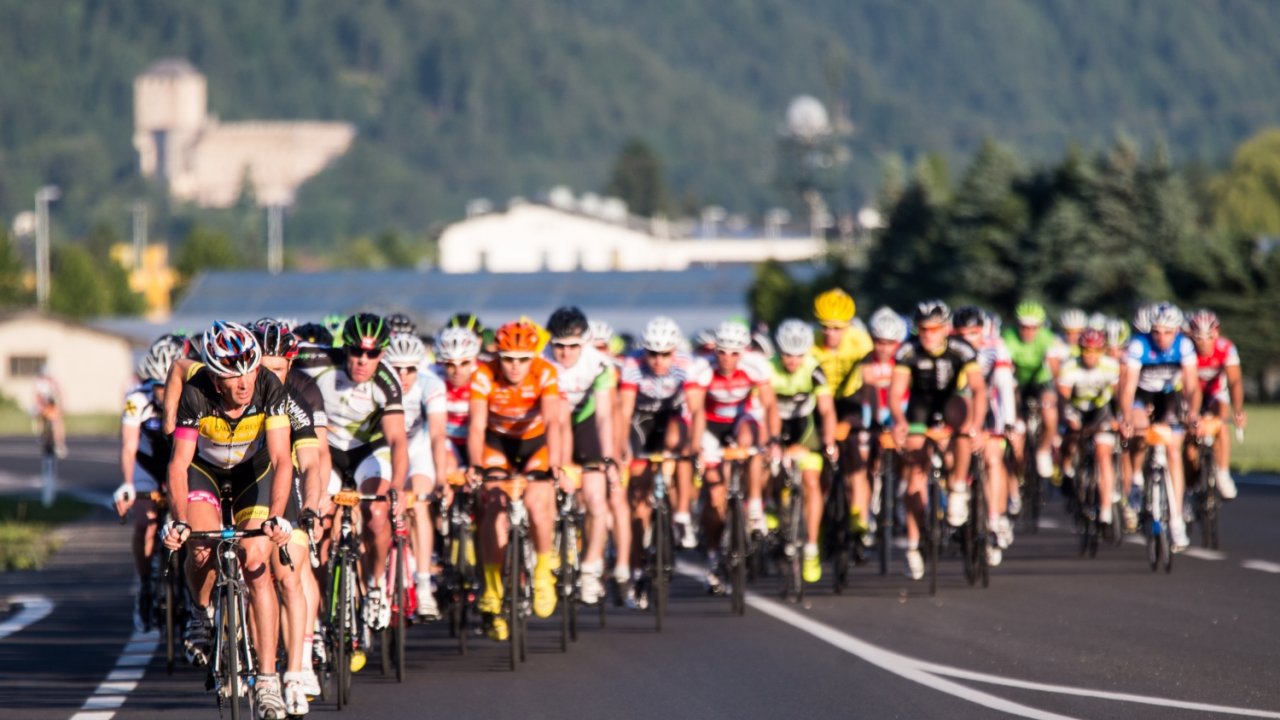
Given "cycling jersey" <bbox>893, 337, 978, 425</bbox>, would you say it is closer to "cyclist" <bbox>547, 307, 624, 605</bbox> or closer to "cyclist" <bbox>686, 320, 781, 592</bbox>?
"cyclist" <bbox>686, 320, 781, 592</bbox>

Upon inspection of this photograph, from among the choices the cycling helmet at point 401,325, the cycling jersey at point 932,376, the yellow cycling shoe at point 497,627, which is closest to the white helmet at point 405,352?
the cycling helmet at point 401,325

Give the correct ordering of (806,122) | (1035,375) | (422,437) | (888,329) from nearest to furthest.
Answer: (422,437)
(888,329)
(1035,375)
(806,122)

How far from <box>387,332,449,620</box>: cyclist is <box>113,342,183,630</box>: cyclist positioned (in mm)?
1509

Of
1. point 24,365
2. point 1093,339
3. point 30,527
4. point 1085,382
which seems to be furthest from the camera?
point 24,365

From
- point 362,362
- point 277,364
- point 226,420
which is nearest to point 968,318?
point 362,362

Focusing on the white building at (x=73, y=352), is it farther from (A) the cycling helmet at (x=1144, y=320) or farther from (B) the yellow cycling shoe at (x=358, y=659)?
(B) the yellow cycling shoe at (x=358, y=659)

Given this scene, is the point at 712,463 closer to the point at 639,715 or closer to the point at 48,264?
the point at 639,715

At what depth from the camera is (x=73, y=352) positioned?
277 feet

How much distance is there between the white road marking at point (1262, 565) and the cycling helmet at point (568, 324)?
5.85 m

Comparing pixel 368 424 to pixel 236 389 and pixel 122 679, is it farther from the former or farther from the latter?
pixel 236 389

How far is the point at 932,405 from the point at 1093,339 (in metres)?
6.10

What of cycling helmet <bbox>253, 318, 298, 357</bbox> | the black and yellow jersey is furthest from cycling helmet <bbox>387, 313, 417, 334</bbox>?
the black and yellow jersey

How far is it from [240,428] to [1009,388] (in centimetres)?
951

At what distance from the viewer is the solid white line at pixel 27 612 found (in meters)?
15.8
